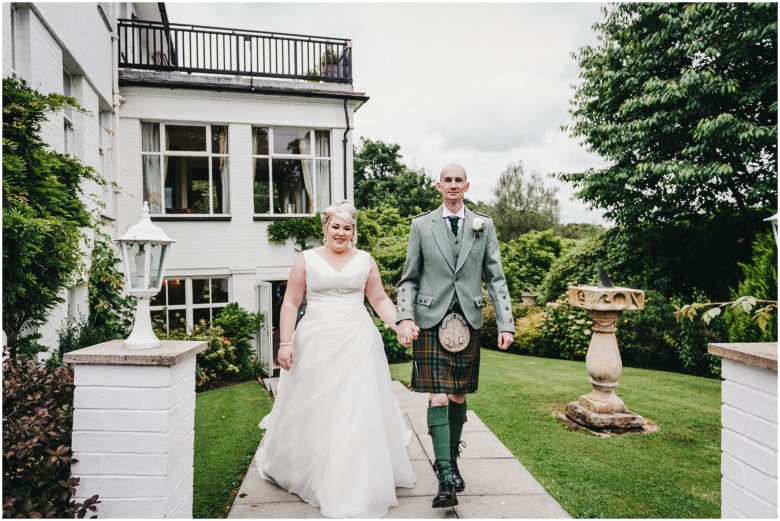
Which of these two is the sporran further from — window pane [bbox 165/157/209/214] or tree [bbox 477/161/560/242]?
tree [bbox 477/161/560/242]

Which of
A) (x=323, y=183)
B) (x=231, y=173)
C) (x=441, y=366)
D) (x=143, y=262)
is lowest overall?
(x=441, y=366)

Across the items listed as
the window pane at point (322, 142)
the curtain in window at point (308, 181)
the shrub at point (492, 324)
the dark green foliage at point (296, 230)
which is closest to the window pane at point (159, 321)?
the dark green foliage at point (296, 230)

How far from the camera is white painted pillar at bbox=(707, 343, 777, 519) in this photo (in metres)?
2.27

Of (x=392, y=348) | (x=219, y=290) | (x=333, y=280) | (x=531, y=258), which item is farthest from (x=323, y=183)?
(x=531, y=258)

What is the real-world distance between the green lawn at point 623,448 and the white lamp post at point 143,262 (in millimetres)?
3049

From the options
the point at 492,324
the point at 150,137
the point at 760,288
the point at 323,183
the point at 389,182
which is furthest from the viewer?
the point at 389,182

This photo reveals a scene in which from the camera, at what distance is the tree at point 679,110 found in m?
8.69

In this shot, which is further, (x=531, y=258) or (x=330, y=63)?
(x=531, y=258)

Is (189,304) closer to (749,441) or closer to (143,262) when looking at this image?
(143,262)

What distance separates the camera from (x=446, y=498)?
3275 millimetres

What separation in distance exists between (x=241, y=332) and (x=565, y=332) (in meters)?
7.40

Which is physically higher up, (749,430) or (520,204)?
(520,204)

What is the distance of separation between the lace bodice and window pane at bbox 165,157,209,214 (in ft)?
25.4

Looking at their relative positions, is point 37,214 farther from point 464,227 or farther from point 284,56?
point 284,56
